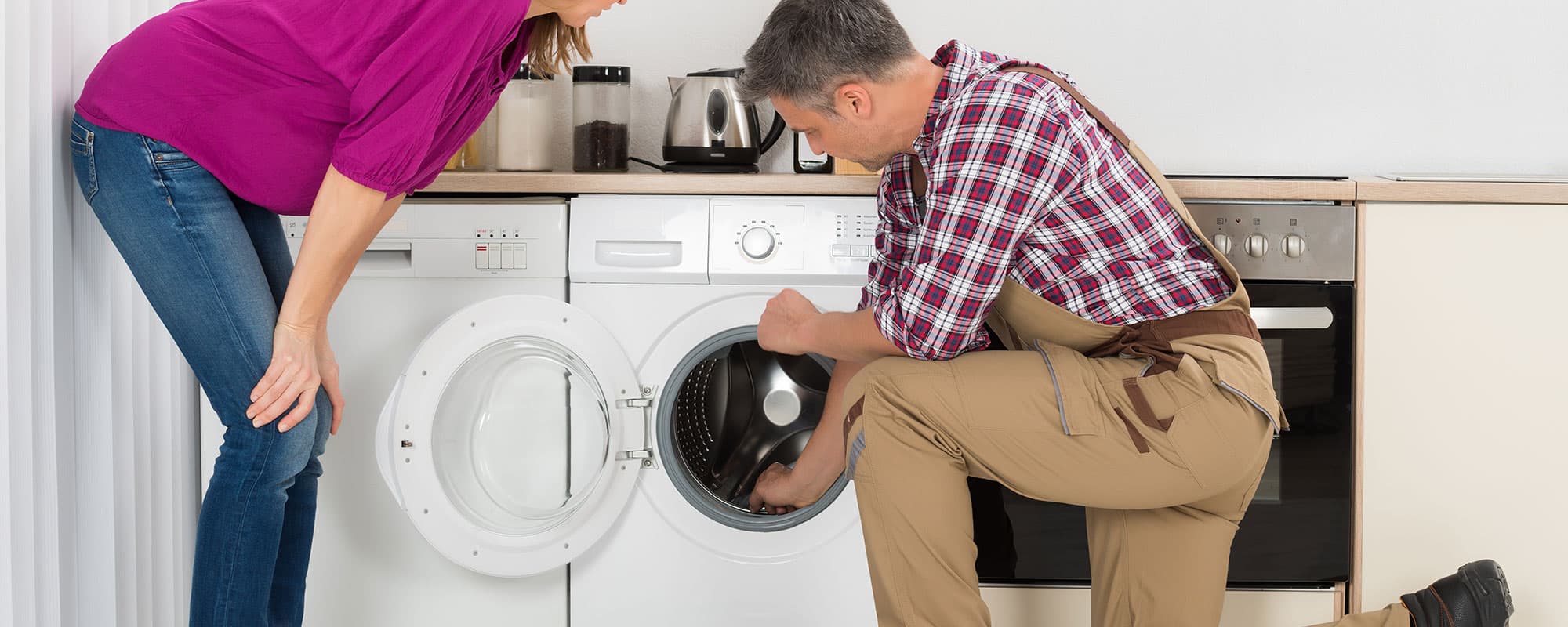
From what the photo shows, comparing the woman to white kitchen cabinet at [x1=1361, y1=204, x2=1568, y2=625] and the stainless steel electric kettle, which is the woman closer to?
the stainless steel electric kettle

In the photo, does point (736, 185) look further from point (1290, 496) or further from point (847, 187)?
point (1290, 496)

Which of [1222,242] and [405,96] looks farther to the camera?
[1222,242]

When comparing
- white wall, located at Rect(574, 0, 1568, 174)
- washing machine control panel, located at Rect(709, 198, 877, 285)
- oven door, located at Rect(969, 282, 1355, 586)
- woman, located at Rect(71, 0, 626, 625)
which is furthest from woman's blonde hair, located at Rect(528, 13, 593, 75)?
oven door, located at Rect(969, 282, 1355, 586)

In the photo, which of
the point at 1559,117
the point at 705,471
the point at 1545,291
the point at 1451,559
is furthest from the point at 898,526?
the point at 1559,117

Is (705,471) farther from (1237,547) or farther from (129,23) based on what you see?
(129,23)

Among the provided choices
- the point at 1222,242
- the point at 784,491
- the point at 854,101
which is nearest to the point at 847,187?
the point at 854,101

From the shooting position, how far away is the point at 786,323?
1.64 m

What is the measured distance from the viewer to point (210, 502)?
4.44 ft

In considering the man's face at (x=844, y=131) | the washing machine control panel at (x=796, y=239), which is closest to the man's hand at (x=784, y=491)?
the washing machine control panel at (x=796, y=239)

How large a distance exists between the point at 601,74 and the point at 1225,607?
1521mm

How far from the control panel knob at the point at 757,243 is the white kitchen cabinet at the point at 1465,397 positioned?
3.26 ft

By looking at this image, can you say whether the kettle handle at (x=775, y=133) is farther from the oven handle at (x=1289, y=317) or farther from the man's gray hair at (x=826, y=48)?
the oven handle at (x=1289, y=317)

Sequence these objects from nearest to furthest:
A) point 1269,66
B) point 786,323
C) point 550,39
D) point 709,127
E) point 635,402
Answer: point 550,39, point 786,323, point 635,402, point 709,127, point 1269,66

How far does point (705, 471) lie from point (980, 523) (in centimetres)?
49
